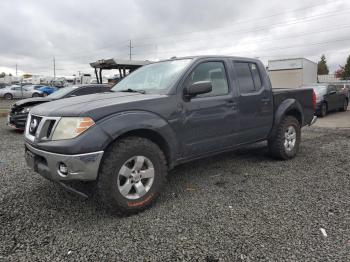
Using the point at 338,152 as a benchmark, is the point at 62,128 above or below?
above

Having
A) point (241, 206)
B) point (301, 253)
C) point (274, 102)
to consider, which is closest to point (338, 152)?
point (274, 102)

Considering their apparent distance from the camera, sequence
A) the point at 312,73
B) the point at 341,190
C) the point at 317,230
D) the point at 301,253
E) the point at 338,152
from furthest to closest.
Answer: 1. the point at 312,73
2. the point at 338,152
3. the point at 341,190
4. the point at 317,230
5. the point at 301,253

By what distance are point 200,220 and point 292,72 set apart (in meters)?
22.3

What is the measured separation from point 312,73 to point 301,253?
997 inches

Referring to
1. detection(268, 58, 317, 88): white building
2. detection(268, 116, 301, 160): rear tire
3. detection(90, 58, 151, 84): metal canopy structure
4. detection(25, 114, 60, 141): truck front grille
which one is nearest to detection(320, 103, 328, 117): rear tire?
detection(90, 58, 151, 84): metal canopy structure

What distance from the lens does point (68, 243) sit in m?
2.64

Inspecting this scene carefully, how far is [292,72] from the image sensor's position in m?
22.8

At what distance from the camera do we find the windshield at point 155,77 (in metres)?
A: 3.68

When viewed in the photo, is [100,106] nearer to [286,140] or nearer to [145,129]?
[145,129]

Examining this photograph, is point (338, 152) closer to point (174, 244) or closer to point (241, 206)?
point (241, 206)

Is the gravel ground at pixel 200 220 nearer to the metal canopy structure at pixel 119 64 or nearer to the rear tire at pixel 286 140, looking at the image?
the rear tire at pixel 286 140

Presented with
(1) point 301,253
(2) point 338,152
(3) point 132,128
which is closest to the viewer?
(1) point 301,253

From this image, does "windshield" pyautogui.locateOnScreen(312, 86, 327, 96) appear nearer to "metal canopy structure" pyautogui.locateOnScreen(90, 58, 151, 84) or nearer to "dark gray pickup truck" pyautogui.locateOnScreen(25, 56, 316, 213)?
"metal canopy structure" pyautogui.locateOnScreen(90, 58, 151, 84)

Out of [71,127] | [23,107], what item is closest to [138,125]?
[71,127]
